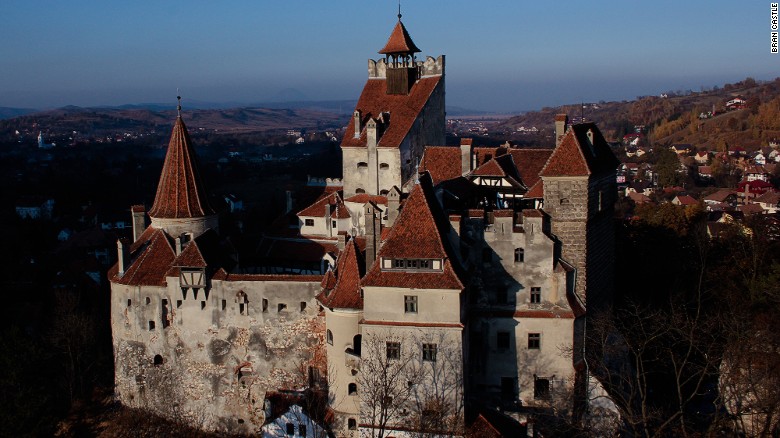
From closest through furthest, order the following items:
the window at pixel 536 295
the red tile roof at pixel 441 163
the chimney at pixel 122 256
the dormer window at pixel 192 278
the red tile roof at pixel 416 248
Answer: the red tile roof at pixel 416 248 → the window at pixel 536 295 → the dormer window at pixel 192 278 → the chimney at pixel 122 256 → the red tile roof at pixel 441 163

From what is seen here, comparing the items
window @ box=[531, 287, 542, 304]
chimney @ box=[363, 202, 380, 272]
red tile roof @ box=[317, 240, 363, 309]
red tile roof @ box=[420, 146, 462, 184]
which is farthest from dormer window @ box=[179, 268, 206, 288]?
window @ box=[531, 287, 542, 304]

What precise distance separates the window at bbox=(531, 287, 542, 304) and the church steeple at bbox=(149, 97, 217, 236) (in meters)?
22.2

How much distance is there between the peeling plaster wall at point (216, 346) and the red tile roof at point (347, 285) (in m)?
3.02

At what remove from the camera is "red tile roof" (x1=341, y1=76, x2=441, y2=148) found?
57219 millimetres

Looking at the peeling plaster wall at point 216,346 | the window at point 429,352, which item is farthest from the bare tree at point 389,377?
the peeling plaster wall at point 216,346

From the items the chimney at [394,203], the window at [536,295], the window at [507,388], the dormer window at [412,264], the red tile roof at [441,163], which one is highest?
the red tile roof at [441,163]

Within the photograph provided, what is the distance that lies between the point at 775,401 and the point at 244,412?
30.1 m

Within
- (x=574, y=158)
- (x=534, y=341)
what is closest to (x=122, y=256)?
(x=534, y=341)

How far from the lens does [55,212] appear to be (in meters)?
138

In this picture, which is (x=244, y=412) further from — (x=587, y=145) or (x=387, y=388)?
(x=587, y=145)

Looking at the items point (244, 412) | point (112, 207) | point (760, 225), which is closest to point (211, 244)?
point (244, 412)

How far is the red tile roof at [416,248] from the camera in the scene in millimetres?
39562

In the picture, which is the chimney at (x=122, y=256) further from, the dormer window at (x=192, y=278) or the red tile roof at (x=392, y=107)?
the red tile roof at (x=392, y=107)

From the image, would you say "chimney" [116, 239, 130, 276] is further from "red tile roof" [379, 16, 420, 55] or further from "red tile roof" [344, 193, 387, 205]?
"red tile roof" [379, 16, 420, 55]
